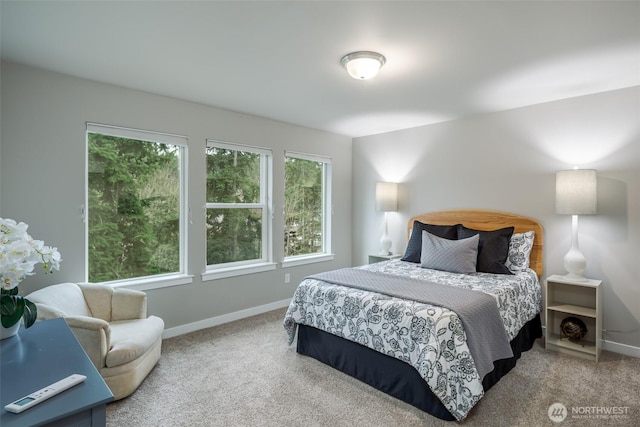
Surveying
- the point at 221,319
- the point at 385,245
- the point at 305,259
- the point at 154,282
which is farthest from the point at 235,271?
the point at 385,245

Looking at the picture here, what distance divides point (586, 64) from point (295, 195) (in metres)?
3.27

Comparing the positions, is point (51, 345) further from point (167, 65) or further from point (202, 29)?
point (167, 65)

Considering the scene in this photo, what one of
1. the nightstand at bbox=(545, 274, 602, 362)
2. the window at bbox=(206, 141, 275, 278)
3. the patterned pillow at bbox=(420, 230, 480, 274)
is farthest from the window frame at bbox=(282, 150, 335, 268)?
the nightstand at bbox=(545, 274, 602, 362)

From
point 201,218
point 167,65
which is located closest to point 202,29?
point 167,65

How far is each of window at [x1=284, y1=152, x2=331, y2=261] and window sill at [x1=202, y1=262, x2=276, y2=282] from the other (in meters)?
0.39

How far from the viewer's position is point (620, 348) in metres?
3.04

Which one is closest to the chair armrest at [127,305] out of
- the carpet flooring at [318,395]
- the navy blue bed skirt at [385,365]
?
the carpet flooring at [318,395]

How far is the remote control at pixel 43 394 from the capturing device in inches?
34.8

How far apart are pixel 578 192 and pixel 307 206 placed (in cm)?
309

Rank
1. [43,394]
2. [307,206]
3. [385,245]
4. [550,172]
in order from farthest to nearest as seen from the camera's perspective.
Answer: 1. [307,206]
2. [385,245]
3. [550,172]
4. [43,394]

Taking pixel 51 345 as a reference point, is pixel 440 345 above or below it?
below

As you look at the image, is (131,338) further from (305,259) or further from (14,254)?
(305,259)

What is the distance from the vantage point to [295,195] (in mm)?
4656

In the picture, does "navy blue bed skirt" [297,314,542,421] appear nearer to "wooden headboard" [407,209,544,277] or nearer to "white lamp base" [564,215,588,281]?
"white lamp base" [564,215,588,281]
